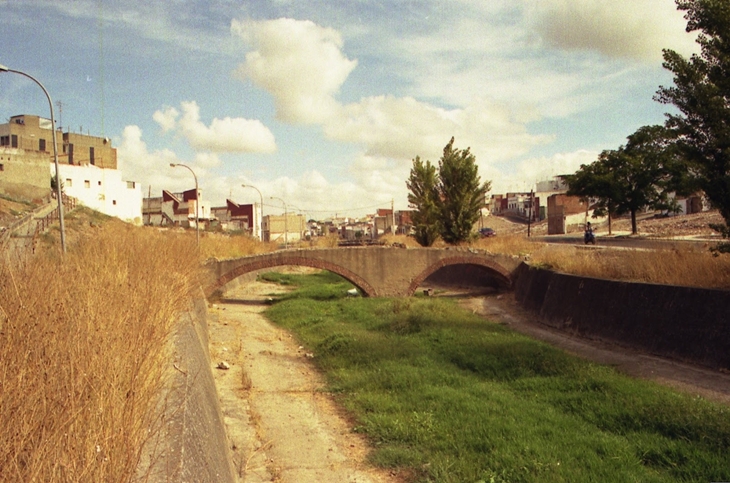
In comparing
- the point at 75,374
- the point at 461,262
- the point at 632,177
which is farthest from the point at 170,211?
the point at 75,374

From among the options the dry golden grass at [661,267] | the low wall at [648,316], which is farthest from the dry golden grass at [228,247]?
the dry golden grass at [661,267]

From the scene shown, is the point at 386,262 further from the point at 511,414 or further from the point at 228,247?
the point at 511,414

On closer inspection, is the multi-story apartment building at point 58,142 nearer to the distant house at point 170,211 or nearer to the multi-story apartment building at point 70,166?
the multi-story apartment building at point 70,166

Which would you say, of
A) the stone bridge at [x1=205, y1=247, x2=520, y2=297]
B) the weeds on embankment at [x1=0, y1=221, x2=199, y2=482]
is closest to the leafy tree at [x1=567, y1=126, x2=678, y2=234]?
the stone bridge at [x1=205, y1=247, x2=520, y2=297]

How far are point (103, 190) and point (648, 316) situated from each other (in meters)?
48.3

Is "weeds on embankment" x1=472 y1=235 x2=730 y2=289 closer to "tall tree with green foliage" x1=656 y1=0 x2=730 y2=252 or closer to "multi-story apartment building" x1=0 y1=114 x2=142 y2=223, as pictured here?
"tall tree with green foliage" x1=656 y1=0 x2=730 y2=252

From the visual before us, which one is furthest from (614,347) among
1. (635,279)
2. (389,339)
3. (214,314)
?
(214,314)

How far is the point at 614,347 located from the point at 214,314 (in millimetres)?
16859

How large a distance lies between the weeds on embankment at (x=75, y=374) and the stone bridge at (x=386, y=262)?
21754 mm

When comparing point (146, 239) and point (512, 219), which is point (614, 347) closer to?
point (146, 239)

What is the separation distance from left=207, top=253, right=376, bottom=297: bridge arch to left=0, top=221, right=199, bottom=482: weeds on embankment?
20862mm

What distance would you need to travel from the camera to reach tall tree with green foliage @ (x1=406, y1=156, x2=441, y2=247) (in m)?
37.2

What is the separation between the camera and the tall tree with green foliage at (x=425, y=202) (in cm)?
3716

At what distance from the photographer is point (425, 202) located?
37594mm
